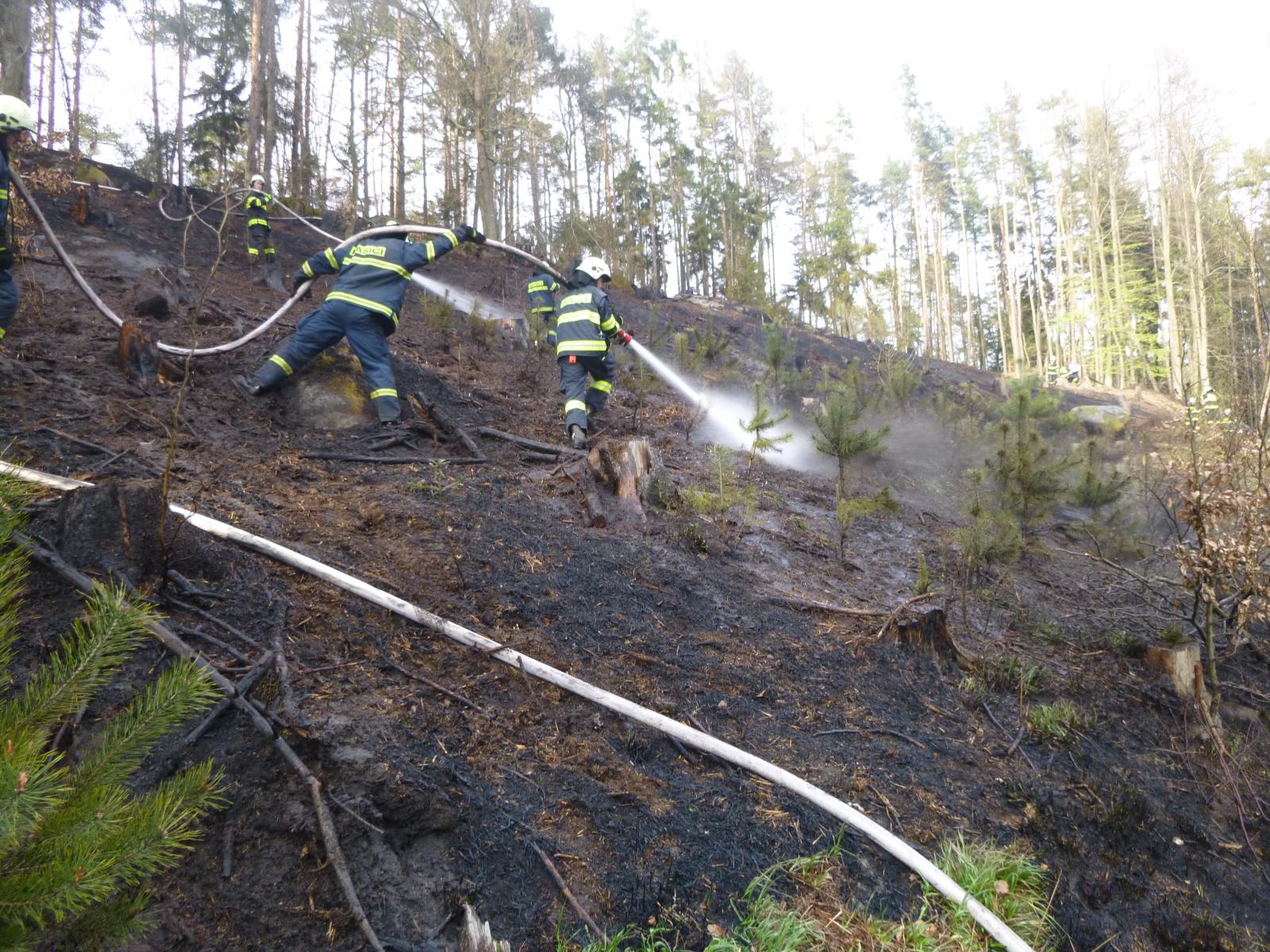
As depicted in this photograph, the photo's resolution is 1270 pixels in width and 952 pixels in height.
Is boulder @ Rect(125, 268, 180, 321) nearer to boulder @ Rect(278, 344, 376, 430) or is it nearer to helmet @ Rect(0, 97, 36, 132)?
helmet @ Rect(0, 97, 36, 132)

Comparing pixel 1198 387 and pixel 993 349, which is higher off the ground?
pixel 993 349

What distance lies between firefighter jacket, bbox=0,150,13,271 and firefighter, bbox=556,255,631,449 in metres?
4.30

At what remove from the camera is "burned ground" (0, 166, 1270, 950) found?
2.26 m

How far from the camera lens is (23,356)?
5.30m

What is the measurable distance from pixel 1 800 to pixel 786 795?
2.61m

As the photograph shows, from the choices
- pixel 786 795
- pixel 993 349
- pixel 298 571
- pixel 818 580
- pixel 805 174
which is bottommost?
pixel 786 795

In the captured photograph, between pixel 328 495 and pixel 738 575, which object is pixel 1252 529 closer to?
pixel 738 575

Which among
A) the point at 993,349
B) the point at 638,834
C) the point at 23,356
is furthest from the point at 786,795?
the point at 993,349

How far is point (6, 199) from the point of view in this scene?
195 inches

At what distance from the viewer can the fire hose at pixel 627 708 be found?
2.56 meters

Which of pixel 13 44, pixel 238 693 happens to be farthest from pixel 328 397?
pixel 13 44

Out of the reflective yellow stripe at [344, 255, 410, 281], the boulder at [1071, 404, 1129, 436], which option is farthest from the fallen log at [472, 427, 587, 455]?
the boulder at [1071, 404, 1129, 436]

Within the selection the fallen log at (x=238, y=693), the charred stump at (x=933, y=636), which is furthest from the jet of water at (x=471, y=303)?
the fallen log at (x=238, y=693)

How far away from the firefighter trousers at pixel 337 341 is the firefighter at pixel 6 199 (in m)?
1.67
